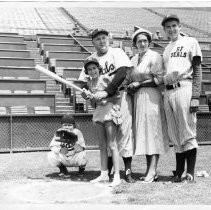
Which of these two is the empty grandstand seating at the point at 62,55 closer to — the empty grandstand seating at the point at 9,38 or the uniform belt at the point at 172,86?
the empty grandstand seating at the point at 9,38

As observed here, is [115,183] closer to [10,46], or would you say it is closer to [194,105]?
[194,105]

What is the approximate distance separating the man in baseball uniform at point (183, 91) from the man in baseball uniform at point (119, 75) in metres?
0.36

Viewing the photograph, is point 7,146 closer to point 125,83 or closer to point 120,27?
point 125,83

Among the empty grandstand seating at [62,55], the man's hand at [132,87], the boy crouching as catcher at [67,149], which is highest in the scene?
the empty grandstand seating at [62,55]

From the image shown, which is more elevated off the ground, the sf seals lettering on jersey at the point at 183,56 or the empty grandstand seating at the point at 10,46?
the empty grandstand seating at the point at 10,46

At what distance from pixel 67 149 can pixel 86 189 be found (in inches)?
28.7

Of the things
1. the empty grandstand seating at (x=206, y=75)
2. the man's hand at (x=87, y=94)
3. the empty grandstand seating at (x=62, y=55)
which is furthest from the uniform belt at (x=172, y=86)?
the empty grandstand seating at (x=62, y=55)

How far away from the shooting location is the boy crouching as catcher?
11.7 ft

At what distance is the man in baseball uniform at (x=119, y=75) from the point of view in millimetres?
3230

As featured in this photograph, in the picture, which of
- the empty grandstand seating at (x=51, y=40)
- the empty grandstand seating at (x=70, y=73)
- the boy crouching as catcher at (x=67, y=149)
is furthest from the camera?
the empty grandstand seating at (x=51, y=40)

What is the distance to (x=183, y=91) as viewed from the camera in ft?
10.3

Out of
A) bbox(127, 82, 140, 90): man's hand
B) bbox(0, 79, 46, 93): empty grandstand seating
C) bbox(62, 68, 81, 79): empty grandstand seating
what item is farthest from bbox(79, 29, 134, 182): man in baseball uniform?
bbox(62, 68, 81, 79): empty grandstand seating

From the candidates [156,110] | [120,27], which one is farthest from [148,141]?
[120,27]

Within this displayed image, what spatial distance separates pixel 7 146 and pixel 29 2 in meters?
2.85
